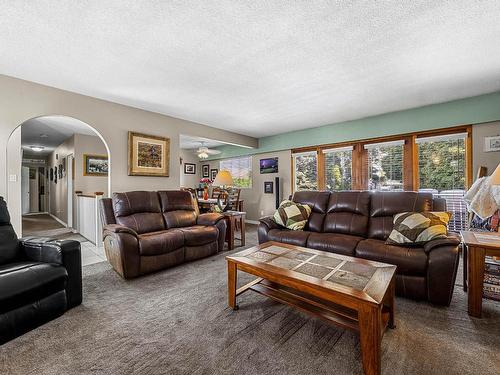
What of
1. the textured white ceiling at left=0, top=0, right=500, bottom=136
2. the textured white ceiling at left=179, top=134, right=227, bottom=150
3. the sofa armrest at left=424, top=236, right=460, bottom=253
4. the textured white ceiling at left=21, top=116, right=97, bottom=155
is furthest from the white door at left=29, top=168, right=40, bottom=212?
the sofa armrest at left=424, top=236, right=460, bottom=253

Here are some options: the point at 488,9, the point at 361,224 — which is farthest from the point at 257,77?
the point at 361,224

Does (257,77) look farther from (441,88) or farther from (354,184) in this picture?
(354,184)

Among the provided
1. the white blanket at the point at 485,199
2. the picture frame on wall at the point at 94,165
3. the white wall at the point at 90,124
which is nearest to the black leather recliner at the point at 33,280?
the white wall at the point at 90,124

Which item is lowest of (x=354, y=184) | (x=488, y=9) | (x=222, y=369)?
(x=222, y=369)

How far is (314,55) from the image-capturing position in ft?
7.95

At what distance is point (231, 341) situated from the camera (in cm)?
161

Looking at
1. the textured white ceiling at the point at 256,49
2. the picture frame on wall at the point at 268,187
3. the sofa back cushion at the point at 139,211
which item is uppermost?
the textured white ceiling at the point at 256,49

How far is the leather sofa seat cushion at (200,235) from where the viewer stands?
322 cm

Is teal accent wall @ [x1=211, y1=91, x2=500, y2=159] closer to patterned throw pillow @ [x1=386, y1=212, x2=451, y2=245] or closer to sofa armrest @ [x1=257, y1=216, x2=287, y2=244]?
patterned throw pillow @ [x1=386, y1=212, x2=451, y2=245]

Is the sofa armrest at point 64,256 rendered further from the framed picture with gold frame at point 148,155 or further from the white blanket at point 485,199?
the white blanket at point 485,199

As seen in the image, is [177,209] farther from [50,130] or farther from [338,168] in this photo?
[50,130]

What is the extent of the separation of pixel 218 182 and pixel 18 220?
290cm

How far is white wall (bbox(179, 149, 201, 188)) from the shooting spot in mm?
7844

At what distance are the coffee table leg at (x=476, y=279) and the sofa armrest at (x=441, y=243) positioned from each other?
0.43 ft
